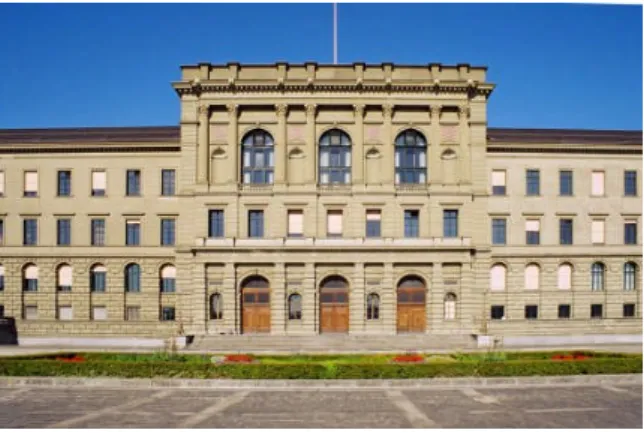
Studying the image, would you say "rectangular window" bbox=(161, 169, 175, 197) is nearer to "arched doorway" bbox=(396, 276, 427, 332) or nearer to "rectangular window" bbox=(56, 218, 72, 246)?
"rectangular window" bbox=(56, 218, 72, 246)

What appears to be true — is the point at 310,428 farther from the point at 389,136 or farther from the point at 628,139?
the point at 628,139

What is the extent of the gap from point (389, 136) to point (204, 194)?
1444 cm

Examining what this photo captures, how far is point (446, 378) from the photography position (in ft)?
83.1

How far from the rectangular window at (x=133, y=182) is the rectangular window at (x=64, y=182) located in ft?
15.2

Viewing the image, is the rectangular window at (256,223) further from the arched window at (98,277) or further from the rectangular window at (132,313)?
the arched window at (98,277)

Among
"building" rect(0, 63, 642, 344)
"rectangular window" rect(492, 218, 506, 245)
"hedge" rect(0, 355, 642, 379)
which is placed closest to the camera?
"hedge" rect(0, 355, 642, 379)

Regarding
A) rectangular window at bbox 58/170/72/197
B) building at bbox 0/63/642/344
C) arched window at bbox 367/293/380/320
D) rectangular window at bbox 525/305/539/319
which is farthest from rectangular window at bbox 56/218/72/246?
rectangular window at bbox 525/305/539/319

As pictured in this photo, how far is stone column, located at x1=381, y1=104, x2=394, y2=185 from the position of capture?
42.4 m

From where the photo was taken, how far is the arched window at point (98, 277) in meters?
45.0

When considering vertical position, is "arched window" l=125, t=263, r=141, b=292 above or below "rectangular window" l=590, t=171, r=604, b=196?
below

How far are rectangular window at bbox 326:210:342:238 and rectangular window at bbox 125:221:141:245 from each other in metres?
15.1

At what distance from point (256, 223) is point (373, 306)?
34.9 ft

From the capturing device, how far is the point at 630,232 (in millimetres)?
45281

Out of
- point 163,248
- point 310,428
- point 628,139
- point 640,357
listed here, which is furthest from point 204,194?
point 628,139
